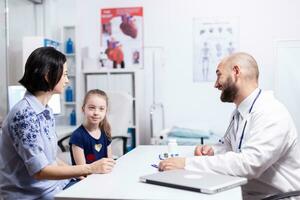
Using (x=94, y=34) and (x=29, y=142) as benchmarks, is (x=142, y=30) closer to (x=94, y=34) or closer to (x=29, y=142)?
(x=94, y=34)

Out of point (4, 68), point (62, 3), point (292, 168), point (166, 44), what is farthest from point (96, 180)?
point (62, 3)

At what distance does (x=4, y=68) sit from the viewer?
3980 mm

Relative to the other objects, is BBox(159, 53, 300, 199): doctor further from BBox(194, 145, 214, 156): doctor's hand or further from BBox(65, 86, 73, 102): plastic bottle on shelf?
BBox(65, 86, 73, 102): plastic bottle on shelf

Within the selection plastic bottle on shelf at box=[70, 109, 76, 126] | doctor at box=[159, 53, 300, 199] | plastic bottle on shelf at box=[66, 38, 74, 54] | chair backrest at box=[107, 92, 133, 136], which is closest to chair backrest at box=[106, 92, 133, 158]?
chair backrest at box=[107, 92, 133, 136]

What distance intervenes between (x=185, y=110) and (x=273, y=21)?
1423mm

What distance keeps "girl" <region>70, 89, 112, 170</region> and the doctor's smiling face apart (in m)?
0.90

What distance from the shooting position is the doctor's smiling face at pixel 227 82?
6.27ft

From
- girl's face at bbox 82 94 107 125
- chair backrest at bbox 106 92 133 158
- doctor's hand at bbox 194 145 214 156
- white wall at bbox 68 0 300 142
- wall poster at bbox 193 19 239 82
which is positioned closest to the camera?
doctor's hand at bbox 194 145 214 156

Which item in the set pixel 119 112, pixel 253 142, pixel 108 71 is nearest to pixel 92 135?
pixel 253 142

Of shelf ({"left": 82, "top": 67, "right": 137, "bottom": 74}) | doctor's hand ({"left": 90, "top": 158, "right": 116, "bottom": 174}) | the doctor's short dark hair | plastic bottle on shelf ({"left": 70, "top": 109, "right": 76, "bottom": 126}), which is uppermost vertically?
shelf ({"left": 82, "top": 67, "right": 137, "bottom": 74})

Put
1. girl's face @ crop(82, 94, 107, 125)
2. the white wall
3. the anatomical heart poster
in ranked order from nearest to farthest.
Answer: girl's face @ crop(82, 94, 107, 125), the white wall, the anatomical heart poster

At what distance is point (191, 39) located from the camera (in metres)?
4.49

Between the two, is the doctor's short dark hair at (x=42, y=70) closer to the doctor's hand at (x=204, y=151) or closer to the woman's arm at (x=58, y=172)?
the woman's arm at (x=58, y=172)

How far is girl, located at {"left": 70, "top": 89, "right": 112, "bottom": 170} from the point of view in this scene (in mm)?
2350
